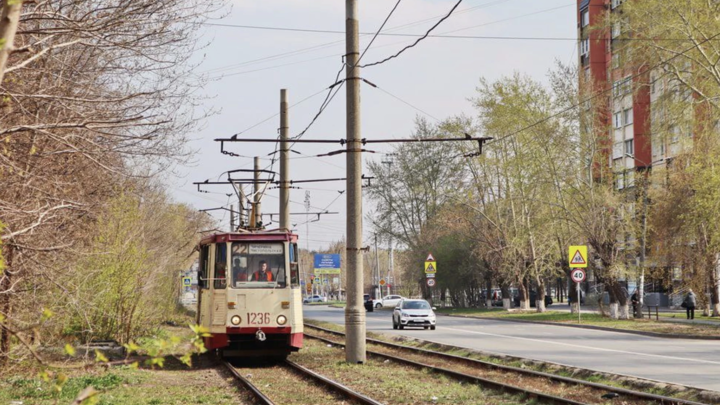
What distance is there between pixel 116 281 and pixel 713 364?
45.4ft

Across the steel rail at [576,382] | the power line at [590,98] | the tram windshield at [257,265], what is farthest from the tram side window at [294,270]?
the power line at [590,98]

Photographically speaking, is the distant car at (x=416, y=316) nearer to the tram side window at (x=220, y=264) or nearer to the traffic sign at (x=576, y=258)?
the traffic sign at (x=576, y=258)

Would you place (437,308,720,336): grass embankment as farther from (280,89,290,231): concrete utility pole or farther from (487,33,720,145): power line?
(280,89,290,231): concrete utility pole

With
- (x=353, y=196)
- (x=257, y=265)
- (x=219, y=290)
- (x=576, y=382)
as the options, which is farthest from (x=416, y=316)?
(x=576, y=382)

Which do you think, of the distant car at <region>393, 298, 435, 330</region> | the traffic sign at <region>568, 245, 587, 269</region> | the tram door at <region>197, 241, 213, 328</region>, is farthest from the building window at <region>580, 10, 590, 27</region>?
the tram door at <region>197, 241, 213, 328</region>

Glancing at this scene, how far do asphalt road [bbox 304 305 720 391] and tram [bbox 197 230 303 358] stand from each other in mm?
6496

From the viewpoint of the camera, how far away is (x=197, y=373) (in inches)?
768

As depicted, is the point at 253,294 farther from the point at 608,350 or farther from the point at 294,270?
the point at 608,350

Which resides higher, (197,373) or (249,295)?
(249,295)

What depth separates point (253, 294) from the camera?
20.5 meters

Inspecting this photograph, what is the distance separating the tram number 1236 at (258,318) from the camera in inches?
798

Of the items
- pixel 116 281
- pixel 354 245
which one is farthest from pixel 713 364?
pixel 116 281

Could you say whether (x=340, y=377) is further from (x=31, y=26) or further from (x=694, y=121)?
(x=694, y=121)

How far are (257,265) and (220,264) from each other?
0.82 metres
